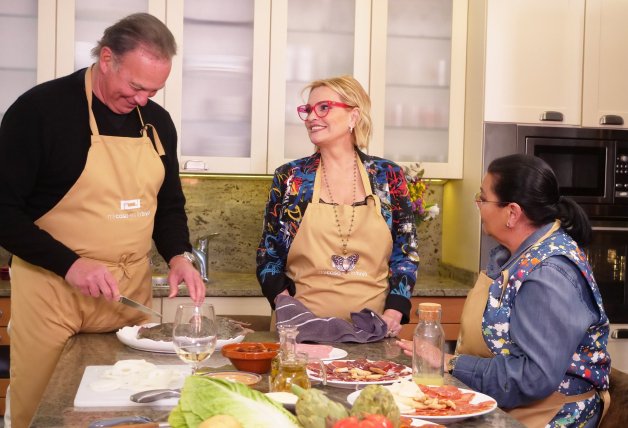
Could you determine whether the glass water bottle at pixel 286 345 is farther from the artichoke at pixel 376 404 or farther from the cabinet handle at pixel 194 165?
the cabinet handle at pixel 194 165

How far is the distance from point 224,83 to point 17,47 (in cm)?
97

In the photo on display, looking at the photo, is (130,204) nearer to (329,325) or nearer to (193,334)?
(329,325)

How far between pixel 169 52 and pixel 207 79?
162 cm

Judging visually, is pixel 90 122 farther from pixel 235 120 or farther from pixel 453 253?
pixel 453 253

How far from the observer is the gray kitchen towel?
226 centimetres

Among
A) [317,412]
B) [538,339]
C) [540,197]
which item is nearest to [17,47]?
[540,197]

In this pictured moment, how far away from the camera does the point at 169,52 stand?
7.89 feet

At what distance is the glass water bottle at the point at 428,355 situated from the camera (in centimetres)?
178

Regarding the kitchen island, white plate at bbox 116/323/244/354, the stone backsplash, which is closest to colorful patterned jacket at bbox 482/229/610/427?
the kitchen island

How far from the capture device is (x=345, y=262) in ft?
8.92

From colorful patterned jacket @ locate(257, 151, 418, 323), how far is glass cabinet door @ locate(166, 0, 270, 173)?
1.18 meters

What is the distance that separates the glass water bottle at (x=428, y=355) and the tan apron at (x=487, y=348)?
1.16ft

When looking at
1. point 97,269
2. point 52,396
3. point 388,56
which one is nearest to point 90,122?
point 97,269

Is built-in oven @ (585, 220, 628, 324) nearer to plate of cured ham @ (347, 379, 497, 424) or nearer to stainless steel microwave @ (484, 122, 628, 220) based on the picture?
stainless steel microwave @ (484, 122, 628, 220)
